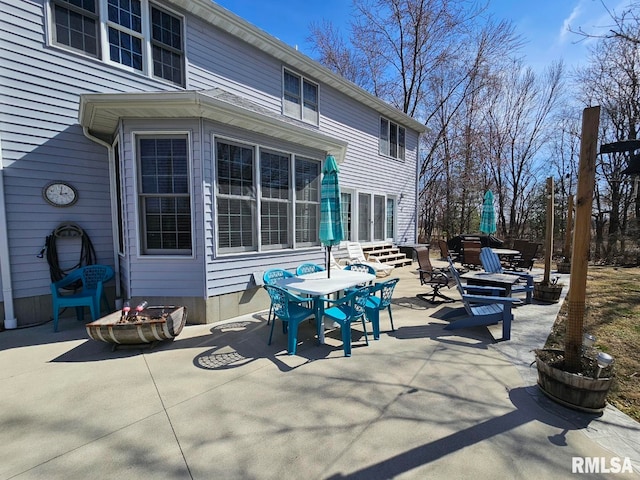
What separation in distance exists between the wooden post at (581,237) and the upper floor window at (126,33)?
6676mm

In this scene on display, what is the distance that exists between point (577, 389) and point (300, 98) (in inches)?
325

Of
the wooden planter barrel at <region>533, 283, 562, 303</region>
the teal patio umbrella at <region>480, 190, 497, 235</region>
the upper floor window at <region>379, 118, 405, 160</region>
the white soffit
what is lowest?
the wooden planter barrel at <region>533, 283, 562, 303</region>

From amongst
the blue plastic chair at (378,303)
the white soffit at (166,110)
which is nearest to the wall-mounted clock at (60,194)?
the white soffit at (166,110)

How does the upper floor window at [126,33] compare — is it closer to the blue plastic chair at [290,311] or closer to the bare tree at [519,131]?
the blue plastic chair at [290,311]

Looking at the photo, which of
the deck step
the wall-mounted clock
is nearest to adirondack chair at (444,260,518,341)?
the deck step

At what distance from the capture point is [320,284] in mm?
4242

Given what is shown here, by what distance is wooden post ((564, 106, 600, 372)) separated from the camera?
262 cm

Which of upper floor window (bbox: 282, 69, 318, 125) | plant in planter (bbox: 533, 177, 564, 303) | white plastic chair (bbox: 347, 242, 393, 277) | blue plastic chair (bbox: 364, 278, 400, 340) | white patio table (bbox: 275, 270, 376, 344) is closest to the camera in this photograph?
white patio table (bbox: 275, 270, 376, 344)

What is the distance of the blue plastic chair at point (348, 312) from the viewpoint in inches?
144

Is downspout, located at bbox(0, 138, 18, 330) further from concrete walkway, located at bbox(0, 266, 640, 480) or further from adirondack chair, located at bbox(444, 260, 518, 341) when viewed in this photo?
adirondack chair, located at bbox(444, 260, 518, 341)

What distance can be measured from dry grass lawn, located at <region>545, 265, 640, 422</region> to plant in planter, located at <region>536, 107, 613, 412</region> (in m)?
0.45

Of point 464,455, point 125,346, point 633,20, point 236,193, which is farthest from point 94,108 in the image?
point 633,20

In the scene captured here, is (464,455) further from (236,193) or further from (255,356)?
(236,193)

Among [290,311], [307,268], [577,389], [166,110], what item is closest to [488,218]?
[307,268]
